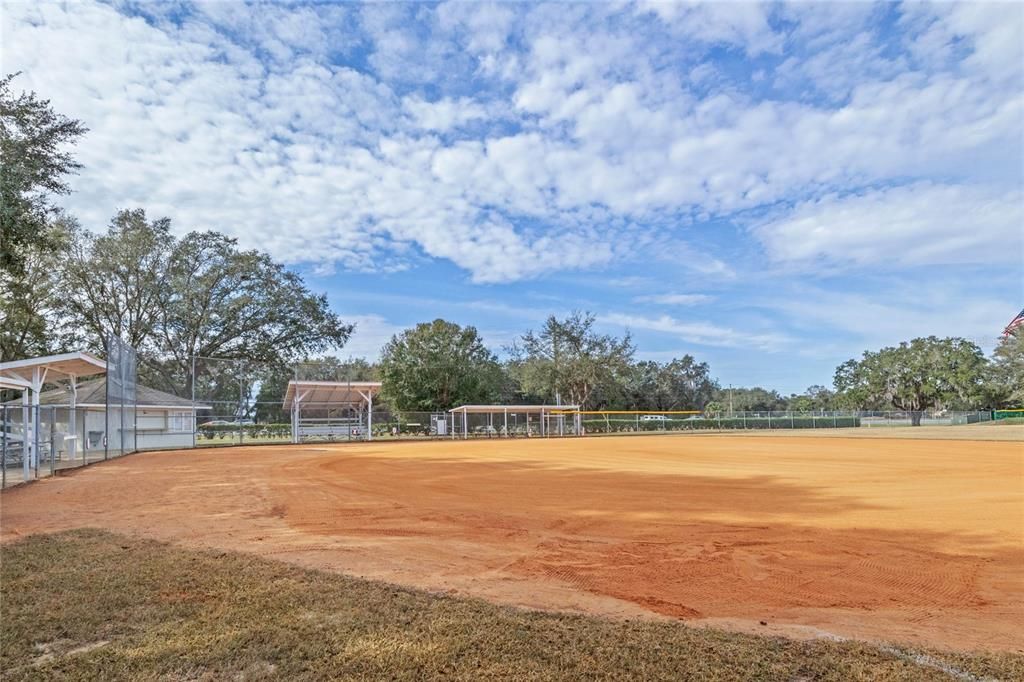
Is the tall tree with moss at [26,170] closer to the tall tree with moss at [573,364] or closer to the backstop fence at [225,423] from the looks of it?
the backstop fence at [225,423]

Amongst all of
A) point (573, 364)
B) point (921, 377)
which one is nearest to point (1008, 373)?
point (921, 377)

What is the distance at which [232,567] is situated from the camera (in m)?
5.88

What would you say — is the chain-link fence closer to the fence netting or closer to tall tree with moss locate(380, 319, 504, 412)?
the fence netting

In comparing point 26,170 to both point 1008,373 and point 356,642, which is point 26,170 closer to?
point 356,642

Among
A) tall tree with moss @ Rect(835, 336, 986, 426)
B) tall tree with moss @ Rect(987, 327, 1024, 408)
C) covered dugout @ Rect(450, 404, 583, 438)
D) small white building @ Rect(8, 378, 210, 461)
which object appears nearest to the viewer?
small white building @ Rect(8, 378, 210, 461)

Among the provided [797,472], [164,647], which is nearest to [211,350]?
[797,472]

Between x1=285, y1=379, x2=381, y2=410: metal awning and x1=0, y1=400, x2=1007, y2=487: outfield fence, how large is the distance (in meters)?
1.22

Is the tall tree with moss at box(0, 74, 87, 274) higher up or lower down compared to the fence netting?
higher up

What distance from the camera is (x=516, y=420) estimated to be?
48.8 metres

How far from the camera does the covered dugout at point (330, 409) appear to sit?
37469 millimetres

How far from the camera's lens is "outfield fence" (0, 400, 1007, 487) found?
16266 mm

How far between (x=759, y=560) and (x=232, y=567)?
5.27 m

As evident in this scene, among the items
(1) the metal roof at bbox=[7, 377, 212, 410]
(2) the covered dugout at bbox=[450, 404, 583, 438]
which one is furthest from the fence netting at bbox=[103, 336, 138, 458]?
(2) the covered dugout at bbox=[450, 404, 583, 438]

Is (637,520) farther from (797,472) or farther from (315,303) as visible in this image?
(315,303)
